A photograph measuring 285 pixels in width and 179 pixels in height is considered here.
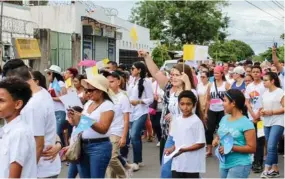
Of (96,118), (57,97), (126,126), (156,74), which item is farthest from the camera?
(57,97)

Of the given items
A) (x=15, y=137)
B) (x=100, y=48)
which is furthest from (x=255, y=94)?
(x=100, y=48)

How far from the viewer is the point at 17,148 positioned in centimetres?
328

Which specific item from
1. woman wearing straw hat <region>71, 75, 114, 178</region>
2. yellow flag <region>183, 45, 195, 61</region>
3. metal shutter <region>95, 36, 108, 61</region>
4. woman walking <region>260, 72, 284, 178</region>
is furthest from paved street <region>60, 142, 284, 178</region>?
metal shutter <region>95, 36, 108, 61</region>

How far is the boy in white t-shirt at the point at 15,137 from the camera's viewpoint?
3.29 metres

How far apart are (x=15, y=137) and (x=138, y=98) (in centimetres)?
541

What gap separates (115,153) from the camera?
6844mm

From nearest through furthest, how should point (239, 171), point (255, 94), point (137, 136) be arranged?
point (239, 171)
point (255, 94)
point (137, 136)

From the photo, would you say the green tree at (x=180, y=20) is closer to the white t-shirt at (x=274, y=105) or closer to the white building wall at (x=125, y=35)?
the white building wall at (x=125, y=35)

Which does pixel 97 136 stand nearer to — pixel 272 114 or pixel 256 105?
pixel 272 114

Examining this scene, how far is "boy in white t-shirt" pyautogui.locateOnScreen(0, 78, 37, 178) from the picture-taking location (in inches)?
130

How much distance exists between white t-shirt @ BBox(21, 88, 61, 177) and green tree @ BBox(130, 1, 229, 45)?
47977 mm

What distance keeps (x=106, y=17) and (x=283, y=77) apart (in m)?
20.6

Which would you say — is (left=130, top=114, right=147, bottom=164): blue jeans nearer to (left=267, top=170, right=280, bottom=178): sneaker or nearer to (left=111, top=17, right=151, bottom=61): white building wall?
(left=267, top=170, right=280, bottom=178): sneaker

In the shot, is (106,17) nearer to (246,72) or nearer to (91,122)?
(246,72)
